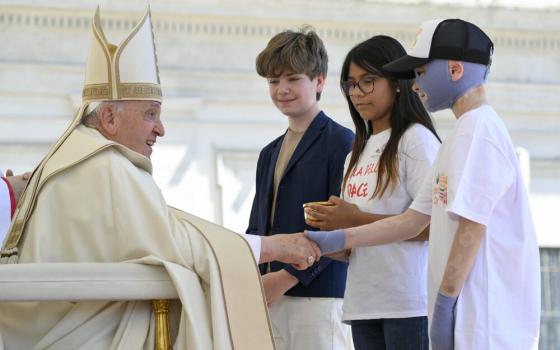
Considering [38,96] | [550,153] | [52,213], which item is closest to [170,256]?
[52,213]

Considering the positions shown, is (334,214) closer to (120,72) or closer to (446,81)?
(446,81)

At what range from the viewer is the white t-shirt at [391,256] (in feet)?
10.2

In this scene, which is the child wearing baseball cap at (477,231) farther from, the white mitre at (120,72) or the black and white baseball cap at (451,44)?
the white mitre at (120,72)

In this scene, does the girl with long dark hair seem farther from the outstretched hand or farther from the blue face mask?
the blue face mask

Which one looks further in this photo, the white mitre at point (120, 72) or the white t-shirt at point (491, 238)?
the white mitre at point (120, 72)

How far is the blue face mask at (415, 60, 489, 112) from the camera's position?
2830 mm

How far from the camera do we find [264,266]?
144 inches

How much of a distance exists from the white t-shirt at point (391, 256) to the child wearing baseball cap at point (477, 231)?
337 mm

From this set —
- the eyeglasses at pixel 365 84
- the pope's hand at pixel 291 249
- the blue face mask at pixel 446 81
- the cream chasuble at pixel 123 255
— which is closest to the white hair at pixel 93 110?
the cream chasuble at pixel 123 255

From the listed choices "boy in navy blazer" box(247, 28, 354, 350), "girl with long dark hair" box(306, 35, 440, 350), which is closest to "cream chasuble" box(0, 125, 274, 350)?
"girl with long dark hair" box(306, 35, 440, 350)

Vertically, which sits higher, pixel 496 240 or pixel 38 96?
pixel 38 96

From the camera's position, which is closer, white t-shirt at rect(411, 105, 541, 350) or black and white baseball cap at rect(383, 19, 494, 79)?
white t-shirt at rect(411, 105, 541, 350)

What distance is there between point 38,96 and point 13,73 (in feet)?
0.75

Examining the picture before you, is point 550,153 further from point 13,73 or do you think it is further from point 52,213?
point 52,213
